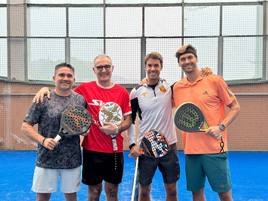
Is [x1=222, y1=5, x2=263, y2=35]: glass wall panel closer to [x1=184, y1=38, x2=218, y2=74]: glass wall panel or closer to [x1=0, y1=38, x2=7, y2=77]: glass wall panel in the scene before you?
[x1=184, y1=38, x2=218, y2=74]: glass wall panel

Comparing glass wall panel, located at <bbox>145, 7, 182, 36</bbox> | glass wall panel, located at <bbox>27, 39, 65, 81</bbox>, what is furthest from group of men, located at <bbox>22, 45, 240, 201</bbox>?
glass wall panel, located at <bbox>27, 39, 65, 81</bbox>

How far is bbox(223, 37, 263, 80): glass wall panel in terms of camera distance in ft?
30.4

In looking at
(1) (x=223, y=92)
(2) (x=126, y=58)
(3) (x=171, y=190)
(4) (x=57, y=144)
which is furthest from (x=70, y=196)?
(2) (x=126, y=58)

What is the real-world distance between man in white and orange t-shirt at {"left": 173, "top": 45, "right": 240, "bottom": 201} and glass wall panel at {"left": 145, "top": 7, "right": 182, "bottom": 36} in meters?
5.98

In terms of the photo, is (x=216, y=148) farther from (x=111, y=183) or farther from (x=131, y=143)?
(x=111, y=183)

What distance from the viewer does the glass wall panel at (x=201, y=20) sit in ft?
30.5

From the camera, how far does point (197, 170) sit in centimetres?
355

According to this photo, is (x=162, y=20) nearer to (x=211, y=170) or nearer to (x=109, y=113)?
(x=109, y=113)

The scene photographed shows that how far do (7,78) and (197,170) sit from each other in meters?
7.29

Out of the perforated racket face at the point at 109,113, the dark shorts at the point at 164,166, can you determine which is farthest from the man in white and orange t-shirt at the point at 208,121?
the perforated racket face at the point at 109,113

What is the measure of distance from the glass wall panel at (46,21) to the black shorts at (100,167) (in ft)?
21.1

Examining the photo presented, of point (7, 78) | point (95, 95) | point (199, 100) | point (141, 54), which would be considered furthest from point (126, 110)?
point (7, 78)

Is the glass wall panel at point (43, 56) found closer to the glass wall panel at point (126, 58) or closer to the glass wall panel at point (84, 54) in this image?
the glass wall panel at point (84, 54)

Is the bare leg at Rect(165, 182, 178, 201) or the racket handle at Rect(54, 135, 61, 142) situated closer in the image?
the racket handle at Rect(54, 135, 61, 142)
